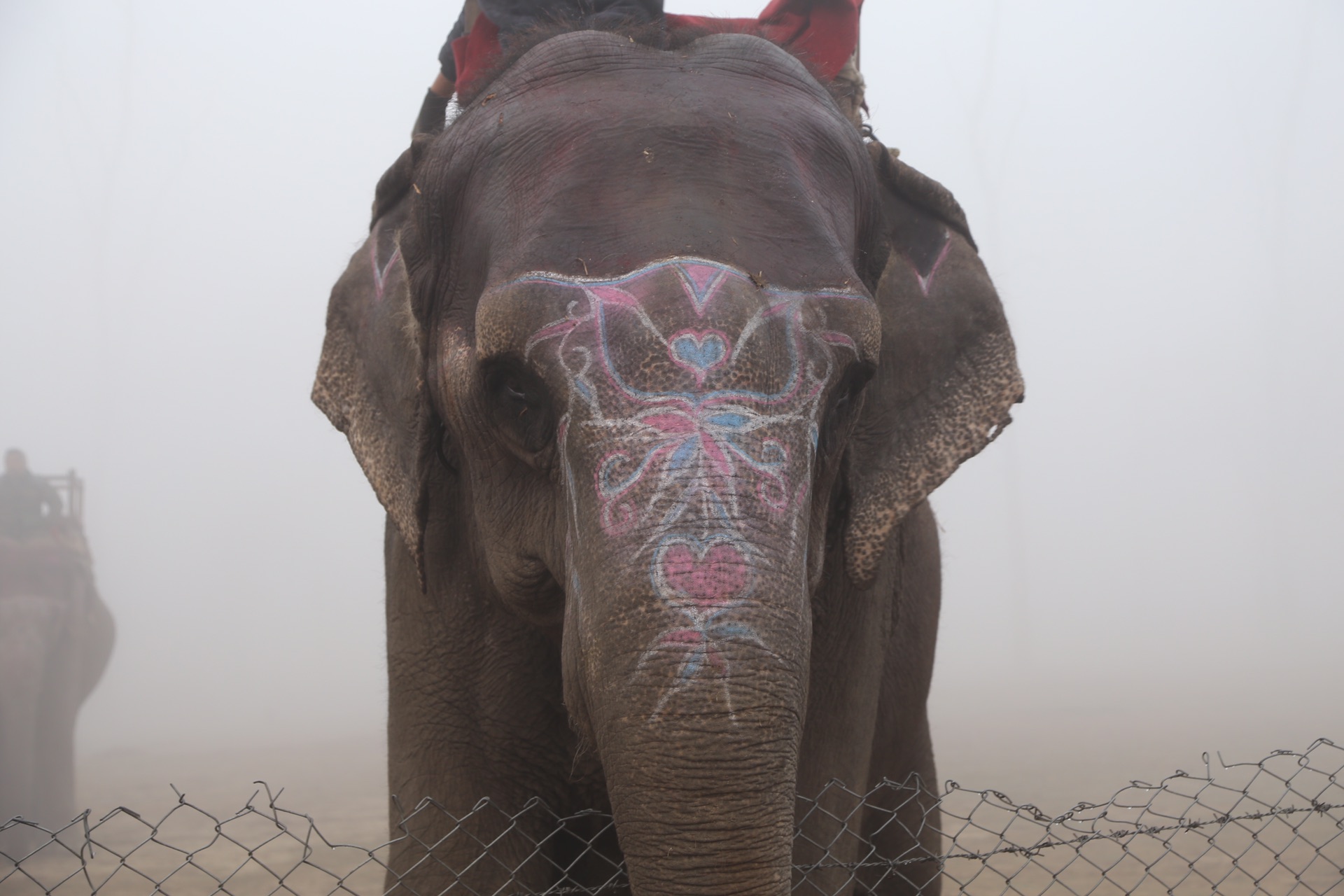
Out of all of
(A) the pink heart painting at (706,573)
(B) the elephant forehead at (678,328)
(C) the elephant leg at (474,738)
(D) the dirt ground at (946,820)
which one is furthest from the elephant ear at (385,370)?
(D) the dirt ground at (946,820)

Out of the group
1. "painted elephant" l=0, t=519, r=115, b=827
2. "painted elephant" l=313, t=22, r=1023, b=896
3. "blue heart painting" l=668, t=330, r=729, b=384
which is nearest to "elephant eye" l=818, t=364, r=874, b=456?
"painted elephant" l=313, t=22, r=1023, b=896

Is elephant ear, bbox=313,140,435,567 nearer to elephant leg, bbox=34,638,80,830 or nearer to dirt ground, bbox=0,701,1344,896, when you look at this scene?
dirt ground, bbox=0,701,1344,896

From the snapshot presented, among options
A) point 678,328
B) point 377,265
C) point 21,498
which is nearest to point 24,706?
point 21,498

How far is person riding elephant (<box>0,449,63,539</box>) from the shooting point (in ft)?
29.2

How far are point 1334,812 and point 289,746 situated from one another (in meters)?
11.5

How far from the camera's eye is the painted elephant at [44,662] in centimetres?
788

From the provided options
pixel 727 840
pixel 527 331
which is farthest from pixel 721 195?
pixel 727 840

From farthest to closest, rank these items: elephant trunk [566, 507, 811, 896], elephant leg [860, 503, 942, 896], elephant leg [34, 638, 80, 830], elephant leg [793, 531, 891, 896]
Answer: elephant leg [34, 638, 80, 830] < elephant leg [860, 503, 942, 896] < elephant leg [793, 531, 891, 896] < elephant trunk [566, 507, 811, 896]

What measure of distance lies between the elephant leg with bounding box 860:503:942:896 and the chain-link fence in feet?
0.05

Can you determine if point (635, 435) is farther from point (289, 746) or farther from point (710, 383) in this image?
point (289, 746)

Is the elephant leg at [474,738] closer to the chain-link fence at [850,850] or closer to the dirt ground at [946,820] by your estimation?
the chain-link fence at [850,850]

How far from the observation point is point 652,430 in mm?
1605

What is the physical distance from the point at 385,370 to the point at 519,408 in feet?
1.49

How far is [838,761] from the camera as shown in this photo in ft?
8.11
